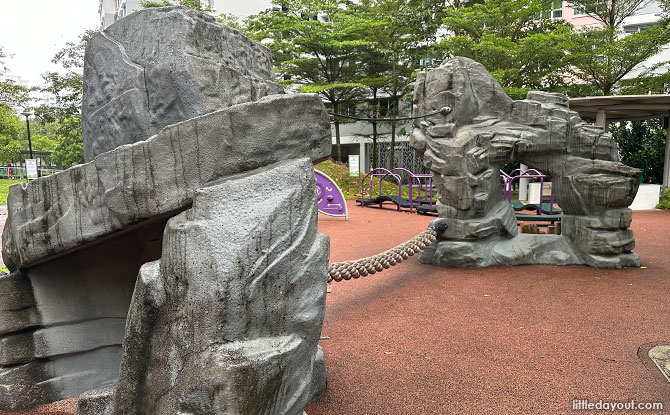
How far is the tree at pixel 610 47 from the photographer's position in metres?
11.3

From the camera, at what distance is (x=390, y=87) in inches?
701

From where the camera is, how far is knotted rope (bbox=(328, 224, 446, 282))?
3278 mm

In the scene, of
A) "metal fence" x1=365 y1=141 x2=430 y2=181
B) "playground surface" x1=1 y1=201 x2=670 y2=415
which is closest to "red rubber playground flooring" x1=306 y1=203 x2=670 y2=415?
"playground surface" x1=1 y1=201 x2=670 y2=415

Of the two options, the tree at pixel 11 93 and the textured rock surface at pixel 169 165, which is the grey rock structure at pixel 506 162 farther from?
the tree at pixel 11 93

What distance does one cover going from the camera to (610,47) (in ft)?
38.0

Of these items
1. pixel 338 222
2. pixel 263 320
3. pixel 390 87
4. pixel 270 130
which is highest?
pixel 390 87

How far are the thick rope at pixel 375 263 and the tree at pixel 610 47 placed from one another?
966cm

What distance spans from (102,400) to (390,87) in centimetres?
1742

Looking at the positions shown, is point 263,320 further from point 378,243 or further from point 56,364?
point 378,243

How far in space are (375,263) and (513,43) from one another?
33.9 feet

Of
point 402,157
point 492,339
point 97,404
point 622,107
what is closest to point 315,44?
point 402,157

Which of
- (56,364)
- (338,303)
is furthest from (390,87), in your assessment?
(56,364)

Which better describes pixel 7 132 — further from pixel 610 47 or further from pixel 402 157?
pixel 610 47

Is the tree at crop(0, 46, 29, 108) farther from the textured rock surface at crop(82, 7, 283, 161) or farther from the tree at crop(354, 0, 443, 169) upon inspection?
the textured rock surface at crop(82, 7, 283, 161)
